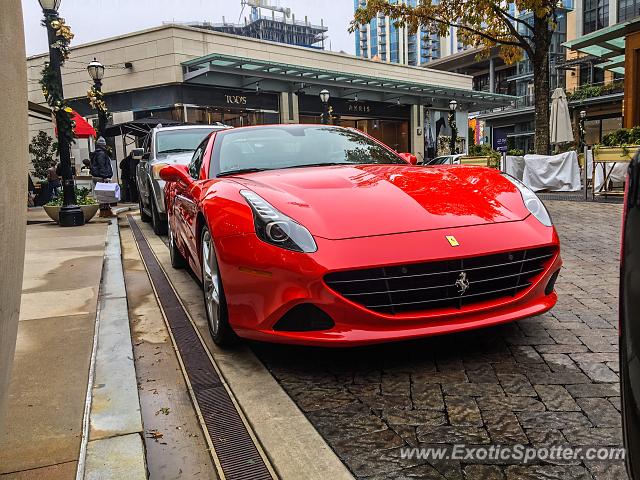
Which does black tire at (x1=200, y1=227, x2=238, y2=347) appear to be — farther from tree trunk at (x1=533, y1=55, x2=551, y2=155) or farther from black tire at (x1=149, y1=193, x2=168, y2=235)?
tree trunk at (x1=533, y1=55, x2=551, y2=155)

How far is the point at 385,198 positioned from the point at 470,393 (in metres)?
1.11

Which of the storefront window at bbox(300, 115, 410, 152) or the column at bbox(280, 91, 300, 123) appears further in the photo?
the storefront window at bbox(300, 115, 410, 152)

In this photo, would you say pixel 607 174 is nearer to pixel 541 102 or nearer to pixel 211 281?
pixel 541 102

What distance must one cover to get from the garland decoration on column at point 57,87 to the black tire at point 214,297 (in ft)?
27.8

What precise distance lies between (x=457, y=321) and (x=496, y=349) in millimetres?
523

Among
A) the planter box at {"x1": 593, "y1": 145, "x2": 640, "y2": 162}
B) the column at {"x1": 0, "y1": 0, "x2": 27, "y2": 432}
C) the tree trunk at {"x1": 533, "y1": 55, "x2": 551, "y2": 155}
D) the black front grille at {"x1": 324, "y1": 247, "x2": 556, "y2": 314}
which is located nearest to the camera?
the column at {"x1": 0, "y1": 0, "x2": 27, "y2": 432}

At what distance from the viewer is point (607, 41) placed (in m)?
21.9

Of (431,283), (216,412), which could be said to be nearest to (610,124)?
(431,283)

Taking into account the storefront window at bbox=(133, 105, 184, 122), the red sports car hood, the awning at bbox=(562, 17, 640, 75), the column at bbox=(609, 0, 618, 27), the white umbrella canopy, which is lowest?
the red sports car hood

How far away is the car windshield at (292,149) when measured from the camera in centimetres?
410

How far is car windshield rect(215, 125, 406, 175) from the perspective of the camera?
13.4 ft

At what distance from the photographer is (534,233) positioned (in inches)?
116

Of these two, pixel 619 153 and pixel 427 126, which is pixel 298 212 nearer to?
pixel 619 153

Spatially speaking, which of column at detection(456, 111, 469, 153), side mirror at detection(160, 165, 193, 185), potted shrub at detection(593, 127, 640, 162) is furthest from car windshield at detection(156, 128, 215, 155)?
column at detection(456, 111, 469, 153)
